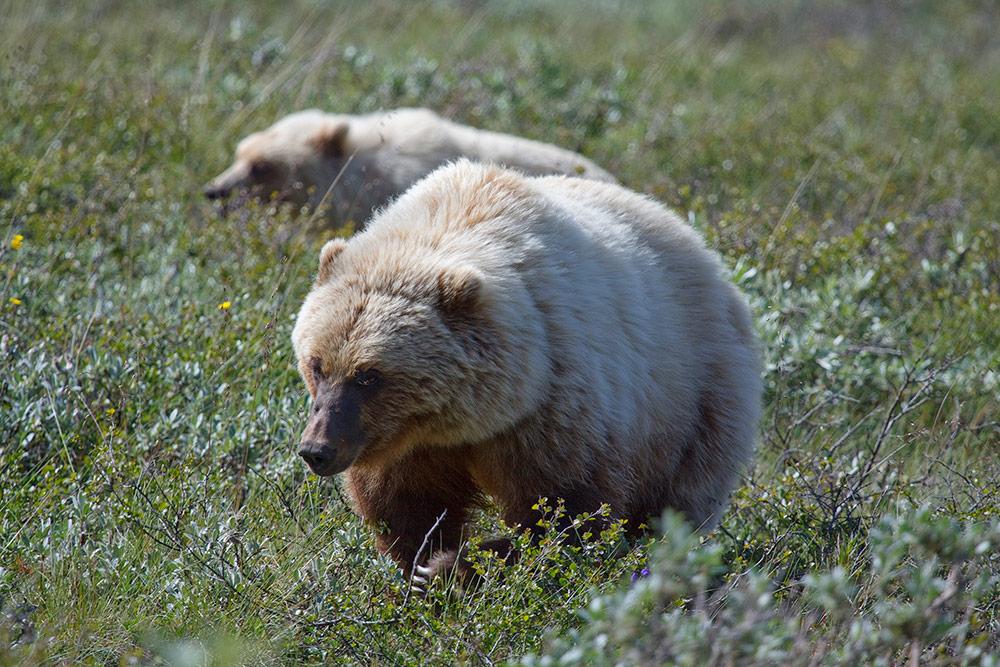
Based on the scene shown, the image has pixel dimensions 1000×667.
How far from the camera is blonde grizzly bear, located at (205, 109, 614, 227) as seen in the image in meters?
8.00

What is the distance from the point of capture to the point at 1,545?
3.82 metres

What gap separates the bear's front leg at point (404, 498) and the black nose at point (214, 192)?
13.8 ft

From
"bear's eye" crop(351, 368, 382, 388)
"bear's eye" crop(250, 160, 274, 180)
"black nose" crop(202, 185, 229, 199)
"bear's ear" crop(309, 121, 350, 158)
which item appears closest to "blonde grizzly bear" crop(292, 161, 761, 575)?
"bear's eye" crop(351, 368, 382, 388)

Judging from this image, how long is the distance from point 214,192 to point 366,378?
178 inches

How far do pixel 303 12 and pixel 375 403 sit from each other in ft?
35.2

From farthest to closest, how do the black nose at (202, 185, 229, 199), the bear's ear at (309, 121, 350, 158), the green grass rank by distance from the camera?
1. the bear's ear at (309, 121, 350, 158)
2. the black nose at (202, 185, 229, 199)
3. the green grass

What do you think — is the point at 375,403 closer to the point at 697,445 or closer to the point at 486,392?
the point at 486,392

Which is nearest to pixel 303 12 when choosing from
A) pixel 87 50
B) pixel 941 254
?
pixel 87 50

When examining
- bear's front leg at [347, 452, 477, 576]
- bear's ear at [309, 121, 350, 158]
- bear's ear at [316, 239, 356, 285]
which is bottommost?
bear's front leg at [347, 452, 477, 576]

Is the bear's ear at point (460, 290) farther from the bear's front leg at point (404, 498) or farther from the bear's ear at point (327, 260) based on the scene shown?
the bear's front leg at point (404, 498)

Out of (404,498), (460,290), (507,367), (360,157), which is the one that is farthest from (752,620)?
(360,157)

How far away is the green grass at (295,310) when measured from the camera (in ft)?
11.5

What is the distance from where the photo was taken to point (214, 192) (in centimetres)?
784

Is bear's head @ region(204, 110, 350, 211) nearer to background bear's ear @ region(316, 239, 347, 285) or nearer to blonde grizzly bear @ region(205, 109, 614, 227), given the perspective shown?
blonde grizzly bear @ region(205, 109, 614, 227)
